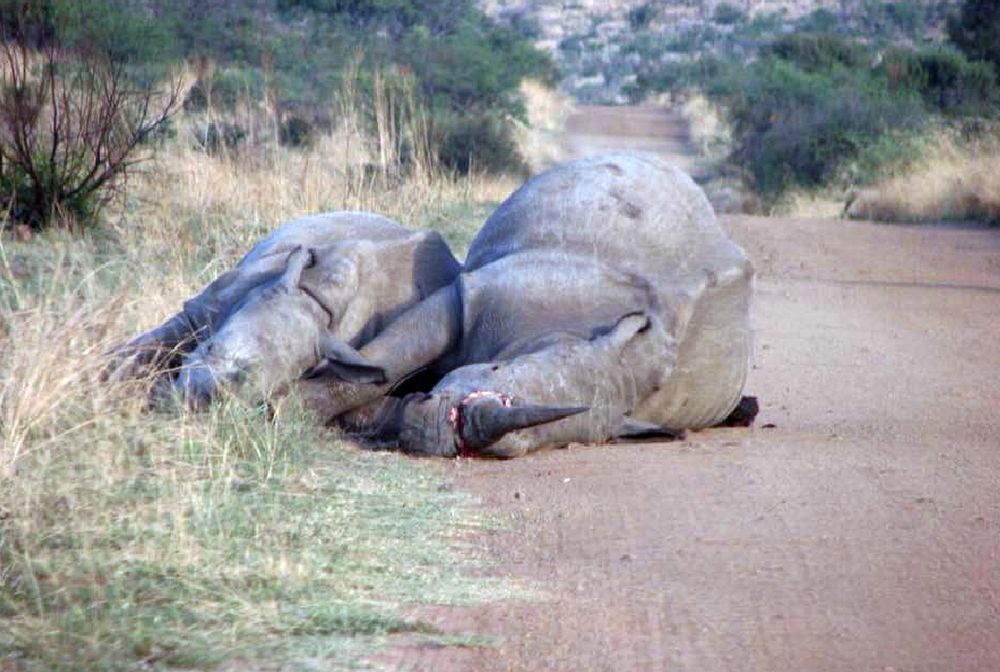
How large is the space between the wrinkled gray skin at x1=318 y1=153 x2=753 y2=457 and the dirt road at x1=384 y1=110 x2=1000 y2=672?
0.72 ft

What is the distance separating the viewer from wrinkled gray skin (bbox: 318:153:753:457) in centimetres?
673

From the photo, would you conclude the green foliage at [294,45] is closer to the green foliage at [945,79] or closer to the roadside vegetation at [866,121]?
the roadside vegetation at [866,121]

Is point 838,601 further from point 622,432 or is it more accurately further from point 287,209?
point 287,209

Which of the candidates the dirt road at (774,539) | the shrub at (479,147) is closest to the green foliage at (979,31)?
the shrub at (479,147)

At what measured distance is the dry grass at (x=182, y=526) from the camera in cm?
427

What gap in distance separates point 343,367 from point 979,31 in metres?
32.9

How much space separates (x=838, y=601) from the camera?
4859 millimetres

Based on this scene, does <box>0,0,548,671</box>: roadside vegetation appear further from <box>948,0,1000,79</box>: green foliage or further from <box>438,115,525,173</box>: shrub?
<box>948,0,1000,79</box>: green foliage

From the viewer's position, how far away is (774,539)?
18.4 ft

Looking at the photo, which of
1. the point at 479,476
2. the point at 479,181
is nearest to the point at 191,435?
the point at 479,476

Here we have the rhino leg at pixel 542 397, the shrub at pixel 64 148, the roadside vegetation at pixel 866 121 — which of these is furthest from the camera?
the roadside vegetation at pixel 866 121

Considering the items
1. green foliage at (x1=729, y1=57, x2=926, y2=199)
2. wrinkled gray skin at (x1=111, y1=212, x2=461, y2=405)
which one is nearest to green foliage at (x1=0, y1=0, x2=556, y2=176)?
green foliage at (x1=729, y1=57, x2=926, y2=199)

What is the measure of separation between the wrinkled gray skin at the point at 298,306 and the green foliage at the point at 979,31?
30.5 meters

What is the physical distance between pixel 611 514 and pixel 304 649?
2059 mm
